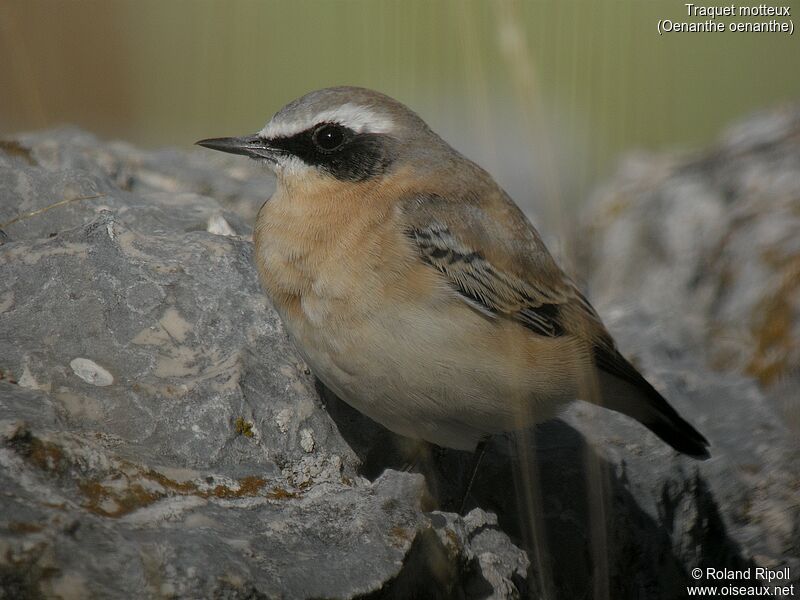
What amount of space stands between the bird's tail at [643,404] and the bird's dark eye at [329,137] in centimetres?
212

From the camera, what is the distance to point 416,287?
522 centimetres

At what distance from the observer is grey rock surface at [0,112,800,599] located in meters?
3.85

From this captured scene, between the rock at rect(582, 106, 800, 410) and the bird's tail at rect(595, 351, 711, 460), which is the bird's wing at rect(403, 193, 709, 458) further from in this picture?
the rock at rect(582, 106, 800, 410)

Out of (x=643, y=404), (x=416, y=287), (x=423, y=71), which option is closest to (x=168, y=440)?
(x=416, y=287)

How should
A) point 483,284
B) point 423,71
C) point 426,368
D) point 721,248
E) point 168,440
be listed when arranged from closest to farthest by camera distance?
point 168,440, point 426,368, point 483,284, point 721,248, point 423,71

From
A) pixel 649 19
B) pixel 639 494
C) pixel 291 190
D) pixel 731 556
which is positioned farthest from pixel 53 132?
pixel 649 19

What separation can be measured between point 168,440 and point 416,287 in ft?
5.09

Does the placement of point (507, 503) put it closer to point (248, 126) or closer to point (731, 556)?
point (731, 556)

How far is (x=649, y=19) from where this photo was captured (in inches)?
501

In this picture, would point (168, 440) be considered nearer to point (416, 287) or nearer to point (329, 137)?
point (416, 287)

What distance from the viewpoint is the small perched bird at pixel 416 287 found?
5.11 metres

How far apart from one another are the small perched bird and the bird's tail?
0.03ft

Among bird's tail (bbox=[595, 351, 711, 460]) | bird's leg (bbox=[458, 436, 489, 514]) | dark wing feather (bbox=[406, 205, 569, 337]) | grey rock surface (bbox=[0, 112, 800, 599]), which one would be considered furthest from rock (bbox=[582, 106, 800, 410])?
bird's leg (bbox=[458, 436, 489, 514])

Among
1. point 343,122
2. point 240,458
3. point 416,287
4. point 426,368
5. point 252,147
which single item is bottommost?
point 240,458
